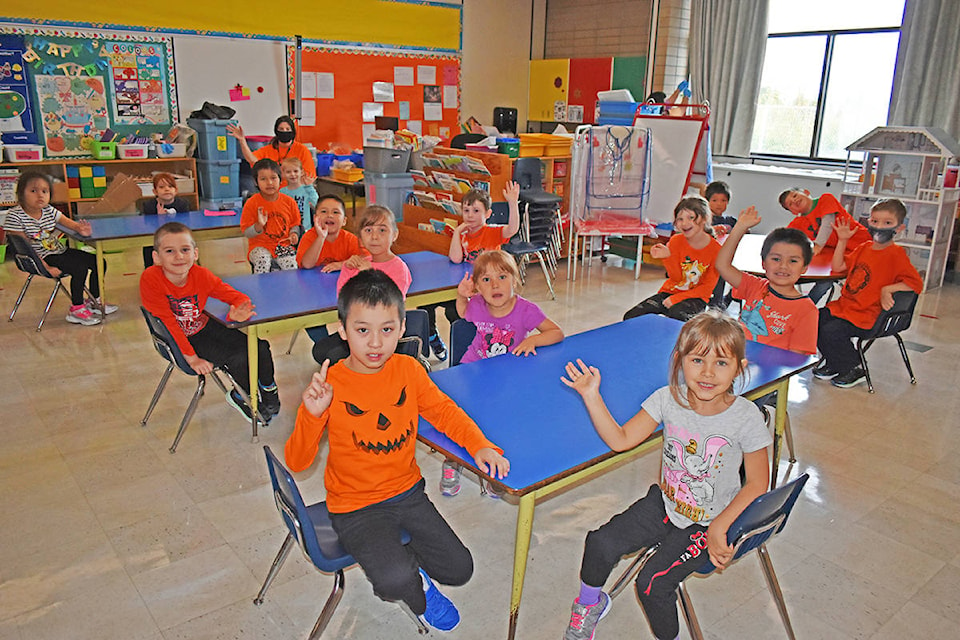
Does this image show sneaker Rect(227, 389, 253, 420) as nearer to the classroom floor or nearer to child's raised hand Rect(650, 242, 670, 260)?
the classroom floor

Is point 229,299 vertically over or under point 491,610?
over

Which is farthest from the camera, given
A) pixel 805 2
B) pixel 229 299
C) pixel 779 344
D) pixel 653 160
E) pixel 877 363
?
pixel 805 2

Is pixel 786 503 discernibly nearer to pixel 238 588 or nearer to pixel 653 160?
pixel 238 588

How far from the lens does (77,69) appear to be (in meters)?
7.22

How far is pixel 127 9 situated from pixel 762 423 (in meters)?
7.67

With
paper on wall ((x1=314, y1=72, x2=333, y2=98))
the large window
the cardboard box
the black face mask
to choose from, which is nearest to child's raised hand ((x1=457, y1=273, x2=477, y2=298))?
the black face mask

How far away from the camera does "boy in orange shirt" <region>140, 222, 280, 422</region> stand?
10.5 ft

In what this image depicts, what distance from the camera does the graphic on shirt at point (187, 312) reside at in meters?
3.32

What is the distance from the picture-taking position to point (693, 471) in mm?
1980

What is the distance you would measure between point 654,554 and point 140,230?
412 centimetres

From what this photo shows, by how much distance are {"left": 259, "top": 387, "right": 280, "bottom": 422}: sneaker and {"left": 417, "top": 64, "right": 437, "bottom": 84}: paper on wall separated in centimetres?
684

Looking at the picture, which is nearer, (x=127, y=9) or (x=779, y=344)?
(x=779, y=344)

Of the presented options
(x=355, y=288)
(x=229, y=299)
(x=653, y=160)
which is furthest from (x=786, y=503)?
(x=653, y=160)

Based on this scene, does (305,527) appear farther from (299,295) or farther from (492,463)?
(299,295)
